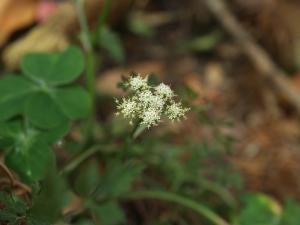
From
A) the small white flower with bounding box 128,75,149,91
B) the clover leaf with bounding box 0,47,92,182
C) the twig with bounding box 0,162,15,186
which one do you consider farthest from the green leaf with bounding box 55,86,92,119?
the small white flower with bounding box 128,75,149,91

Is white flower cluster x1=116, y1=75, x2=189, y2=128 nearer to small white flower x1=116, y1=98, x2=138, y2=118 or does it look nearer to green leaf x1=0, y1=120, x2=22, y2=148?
small white flower x1=116, y1=98, x2=138, y2=118

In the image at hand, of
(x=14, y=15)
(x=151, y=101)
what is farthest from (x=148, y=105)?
(x=14, y=15)

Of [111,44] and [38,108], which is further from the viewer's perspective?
[111,44]

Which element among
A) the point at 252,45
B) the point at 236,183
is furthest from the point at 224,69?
the point at 236,183

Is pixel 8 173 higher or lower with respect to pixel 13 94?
lower

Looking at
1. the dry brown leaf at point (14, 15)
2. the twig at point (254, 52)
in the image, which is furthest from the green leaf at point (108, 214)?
the twig at point (254, 52)

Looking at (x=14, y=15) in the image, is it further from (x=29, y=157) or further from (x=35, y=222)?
(x=35, y=222)
